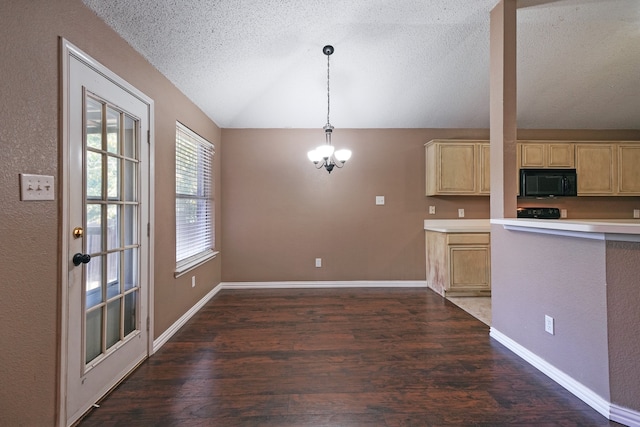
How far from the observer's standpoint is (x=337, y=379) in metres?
2.03

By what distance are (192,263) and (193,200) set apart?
2.40ft

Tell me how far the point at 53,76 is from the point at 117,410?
6.05 ft

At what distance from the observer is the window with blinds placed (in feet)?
10.0

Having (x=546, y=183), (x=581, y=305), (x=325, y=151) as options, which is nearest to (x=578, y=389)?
(x=581, y=305)

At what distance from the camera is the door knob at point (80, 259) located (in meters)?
1.63

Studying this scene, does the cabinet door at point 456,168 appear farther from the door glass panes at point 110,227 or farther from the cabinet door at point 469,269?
the door glass panes at point 110,227

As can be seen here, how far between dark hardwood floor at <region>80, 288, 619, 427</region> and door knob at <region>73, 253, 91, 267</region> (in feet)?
2.87

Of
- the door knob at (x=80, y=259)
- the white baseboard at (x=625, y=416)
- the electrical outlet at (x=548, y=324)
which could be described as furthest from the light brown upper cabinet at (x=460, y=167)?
the door knob at (x=80, y=259)

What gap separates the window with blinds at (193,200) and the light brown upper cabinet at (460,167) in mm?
3056

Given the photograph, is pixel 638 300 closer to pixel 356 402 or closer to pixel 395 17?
pixel 356 402

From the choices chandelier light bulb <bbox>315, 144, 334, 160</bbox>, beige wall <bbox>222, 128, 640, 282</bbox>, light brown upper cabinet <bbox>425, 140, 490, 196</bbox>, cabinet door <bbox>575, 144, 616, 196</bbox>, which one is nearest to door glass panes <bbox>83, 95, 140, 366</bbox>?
chandelier light bulb <bbox>315, 144, 334, 160</bbox>

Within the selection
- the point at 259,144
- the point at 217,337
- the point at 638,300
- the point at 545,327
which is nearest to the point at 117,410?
the point at 217,337

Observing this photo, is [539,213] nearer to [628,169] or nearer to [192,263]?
[628,169]

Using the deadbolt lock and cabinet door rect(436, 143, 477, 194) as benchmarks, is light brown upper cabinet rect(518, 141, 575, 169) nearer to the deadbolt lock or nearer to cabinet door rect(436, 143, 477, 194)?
cabinet door rect(436, 143, 477, 194)
